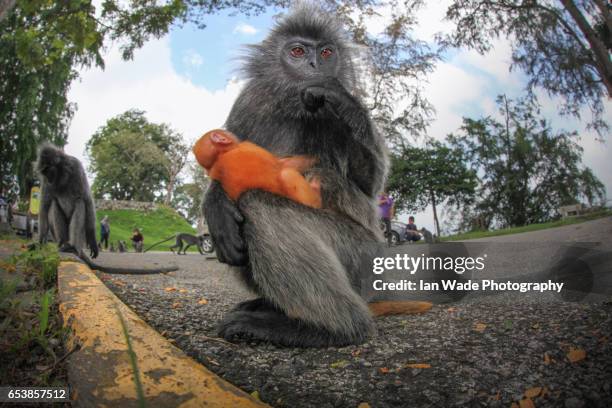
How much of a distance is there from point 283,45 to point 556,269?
2151 mm

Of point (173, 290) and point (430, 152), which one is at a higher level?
point (430, 152)

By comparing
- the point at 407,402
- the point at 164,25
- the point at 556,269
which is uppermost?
the point at 164,25

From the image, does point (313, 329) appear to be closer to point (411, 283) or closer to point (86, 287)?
point (411, 283)

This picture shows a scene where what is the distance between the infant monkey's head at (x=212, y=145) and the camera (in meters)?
1.60

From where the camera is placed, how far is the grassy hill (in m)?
25.4

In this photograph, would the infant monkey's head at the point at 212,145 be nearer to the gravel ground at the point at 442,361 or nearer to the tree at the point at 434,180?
the gravel ground at the point at 442,361

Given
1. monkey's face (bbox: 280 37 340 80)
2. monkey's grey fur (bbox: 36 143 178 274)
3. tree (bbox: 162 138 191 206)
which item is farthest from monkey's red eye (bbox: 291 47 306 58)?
tree (bbox: 162 138 191 206)

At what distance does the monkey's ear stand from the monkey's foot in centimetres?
79

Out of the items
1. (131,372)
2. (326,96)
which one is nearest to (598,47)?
(326,96)

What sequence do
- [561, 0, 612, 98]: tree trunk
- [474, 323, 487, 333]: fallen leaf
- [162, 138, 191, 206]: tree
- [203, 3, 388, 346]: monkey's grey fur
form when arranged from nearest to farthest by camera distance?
[203, 3, 388, 346]: monkey's grey fur
[474, 323, 487, 333]: fallen leaf
[561, 0, 612, 98]: tree trunk
[162, 138, 191, 206]: tree

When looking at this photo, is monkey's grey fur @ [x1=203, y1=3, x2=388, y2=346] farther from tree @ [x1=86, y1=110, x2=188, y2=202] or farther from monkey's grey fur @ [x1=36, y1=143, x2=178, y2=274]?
tree @ [x1=86, y1=110, x2=188, y2=202]

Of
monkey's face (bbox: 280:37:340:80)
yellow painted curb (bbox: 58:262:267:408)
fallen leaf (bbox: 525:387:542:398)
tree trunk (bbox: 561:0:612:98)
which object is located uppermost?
tree trunk (bbox: 561:0:612:98)

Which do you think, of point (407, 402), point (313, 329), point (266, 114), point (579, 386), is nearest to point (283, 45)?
point (266, 114)

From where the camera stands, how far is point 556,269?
2453 mm
